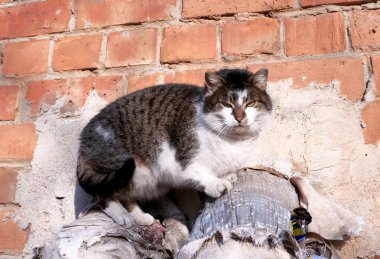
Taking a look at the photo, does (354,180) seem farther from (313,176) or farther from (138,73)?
(138,73)

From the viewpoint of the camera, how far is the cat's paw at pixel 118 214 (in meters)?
1.22

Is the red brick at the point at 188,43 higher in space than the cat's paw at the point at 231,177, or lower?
higher

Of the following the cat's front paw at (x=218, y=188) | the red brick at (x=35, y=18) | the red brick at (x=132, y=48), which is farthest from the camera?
the red brick at (x=35, y=18)

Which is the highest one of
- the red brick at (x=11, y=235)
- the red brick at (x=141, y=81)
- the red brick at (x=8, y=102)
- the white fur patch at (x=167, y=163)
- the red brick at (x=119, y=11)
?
the red brick at (x=119, y=11)

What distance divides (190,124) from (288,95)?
0.30 m

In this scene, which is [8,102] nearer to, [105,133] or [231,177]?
[105,133]

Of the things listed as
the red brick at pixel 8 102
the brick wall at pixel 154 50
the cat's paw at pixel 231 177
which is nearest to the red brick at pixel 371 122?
the brick wall at pixel 154 50

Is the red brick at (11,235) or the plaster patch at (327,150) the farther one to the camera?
the red brick at (11,235)

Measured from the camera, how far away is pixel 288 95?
1369 millimetres

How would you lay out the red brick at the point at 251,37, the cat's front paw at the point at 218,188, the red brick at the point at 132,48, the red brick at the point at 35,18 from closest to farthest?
the cat's front paw at the point at 218,188 < the red brick at the point at 251,37 < the red brick at the point at 132,48 < the red brick at the point at 35,18

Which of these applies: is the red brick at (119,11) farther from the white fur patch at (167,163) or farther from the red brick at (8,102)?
the white fur patch at (167,163)

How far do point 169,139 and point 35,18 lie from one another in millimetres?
693

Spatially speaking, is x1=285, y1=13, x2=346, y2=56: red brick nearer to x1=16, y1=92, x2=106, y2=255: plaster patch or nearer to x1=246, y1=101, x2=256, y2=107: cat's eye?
x1=246, y1=101, x2=256, y2=107: cat's eye

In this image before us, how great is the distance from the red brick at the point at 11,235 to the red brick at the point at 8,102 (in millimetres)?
318
